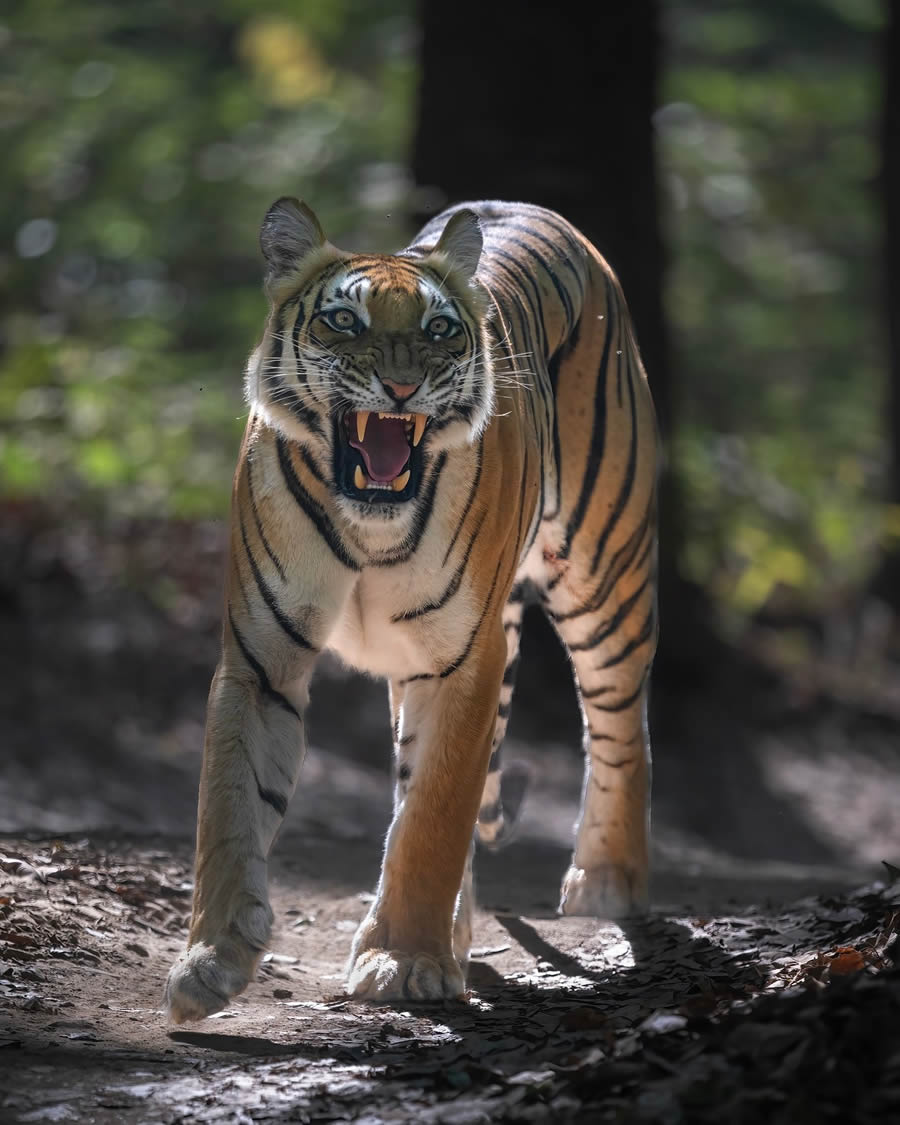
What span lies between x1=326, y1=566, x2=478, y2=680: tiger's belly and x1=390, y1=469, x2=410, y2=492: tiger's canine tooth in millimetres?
263

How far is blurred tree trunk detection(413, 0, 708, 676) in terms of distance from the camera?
887 centimetres

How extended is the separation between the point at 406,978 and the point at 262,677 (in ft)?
2.66

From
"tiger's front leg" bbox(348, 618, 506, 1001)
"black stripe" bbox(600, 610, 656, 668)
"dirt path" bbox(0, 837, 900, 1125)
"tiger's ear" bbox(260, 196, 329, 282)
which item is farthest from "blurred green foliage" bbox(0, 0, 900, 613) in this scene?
"tiger's front leg" bbox(348, 618, 506, 1001)

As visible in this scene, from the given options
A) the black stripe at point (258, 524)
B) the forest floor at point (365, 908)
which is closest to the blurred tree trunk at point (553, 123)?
the forest floor at point (365, 908)

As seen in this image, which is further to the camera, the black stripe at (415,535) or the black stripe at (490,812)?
the black stripe at (490,812)

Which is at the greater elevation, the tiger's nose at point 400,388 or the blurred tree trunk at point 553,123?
the blurred tree trunk at point 553,123

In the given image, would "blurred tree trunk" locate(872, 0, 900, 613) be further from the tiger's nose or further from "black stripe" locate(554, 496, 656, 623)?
the tiger's nose

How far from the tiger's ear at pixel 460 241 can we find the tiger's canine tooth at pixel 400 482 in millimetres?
662

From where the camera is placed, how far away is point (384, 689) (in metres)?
8.97

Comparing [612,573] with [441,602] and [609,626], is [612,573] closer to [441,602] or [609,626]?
[609,626]

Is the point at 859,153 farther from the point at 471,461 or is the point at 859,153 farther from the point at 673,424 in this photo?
the point at 471,461

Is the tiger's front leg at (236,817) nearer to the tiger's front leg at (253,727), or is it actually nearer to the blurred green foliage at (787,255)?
the tiger's front leg at (253,727)

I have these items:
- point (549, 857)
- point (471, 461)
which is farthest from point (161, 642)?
point (471, 461)

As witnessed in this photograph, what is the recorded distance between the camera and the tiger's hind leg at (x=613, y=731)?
17.3 ft
